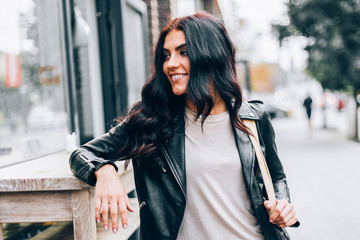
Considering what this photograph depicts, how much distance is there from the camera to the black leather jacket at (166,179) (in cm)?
183

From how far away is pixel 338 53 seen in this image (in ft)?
41.3

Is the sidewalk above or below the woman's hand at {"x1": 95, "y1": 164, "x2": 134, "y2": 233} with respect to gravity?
below

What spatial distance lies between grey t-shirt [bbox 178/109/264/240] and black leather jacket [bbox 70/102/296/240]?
0.04 m

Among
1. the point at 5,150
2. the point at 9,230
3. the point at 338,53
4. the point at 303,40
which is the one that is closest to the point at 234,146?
the point at 9,230

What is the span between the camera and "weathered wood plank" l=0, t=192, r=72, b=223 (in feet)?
6.68

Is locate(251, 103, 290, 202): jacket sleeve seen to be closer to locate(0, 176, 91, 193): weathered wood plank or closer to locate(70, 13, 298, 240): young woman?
locate(70, 13, 298, 240): young woman

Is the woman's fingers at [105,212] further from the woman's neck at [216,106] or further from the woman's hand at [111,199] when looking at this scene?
the woman's neck at [216,106]

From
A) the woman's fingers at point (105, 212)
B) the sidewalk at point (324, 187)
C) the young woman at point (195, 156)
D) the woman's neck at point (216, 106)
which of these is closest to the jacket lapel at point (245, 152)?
→ the young woman at point (195, 156)

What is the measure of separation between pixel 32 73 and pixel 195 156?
2.93 metres

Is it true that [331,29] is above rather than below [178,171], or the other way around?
above

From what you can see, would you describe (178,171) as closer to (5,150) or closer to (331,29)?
(5,150)

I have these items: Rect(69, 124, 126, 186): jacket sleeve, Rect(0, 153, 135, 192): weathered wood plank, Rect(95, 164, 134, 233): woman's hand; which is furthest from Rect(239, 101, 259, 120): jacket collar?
Rect(0, 153, 135, 192): weathered wood plank

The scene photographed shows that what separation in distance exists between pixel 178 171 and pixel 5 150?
211 centimetres

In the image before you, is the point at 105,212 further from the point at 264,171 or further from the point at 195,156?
the point at 264,171
